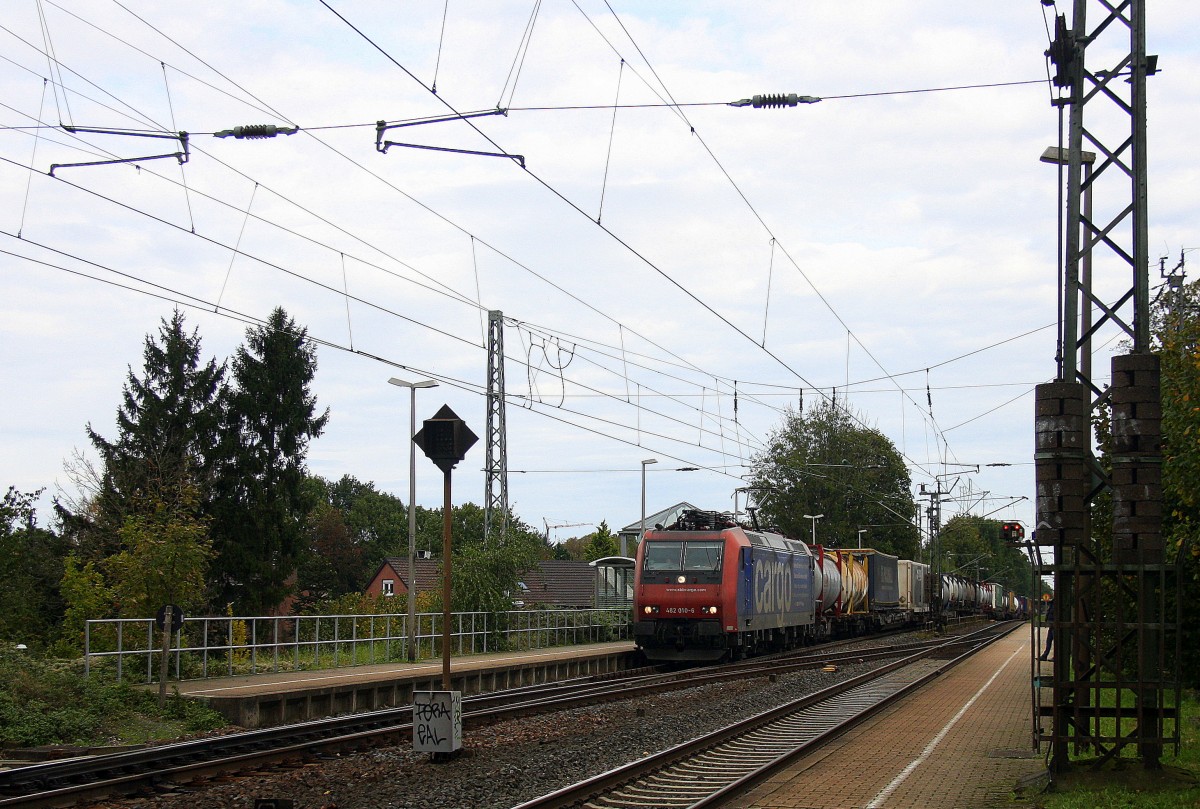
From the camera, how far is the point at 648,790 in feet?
37.1

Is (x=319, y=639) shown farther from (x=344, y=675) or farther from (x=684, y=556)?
(x=684, y=556)

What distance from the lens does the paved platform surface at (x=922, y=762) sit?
34.7 ft

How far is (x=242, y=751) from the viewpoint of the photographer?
13.5 metres

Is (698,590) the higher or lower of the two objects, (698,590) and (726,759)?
the higher

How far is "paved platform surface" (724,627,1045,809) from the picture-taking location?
1059 centimetres

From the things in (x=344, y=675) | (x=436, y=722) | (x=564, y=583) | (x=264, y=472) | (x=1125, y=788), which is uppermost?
(x=264, y=472)

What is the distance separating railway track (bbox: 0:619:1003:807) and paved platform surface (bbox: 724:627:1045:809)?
4573 millimetres

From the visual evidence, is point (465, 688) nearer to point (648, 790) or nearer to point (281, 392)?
point (648, 790)

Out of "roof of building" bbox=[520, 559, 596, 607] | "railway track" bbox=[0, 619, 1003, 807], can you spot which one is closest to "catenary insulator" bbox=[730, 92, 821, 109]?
"railway track" bbox=[0, 619, 1003, 807]

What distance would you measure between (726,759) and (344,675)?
33.3ft

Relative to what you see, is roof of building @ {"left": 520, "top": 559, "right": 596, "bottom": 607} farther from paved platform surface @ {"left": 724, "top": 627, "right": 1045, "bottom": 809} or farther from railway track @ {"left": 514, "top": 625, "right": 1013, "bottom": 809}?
paved platform surface @ {"left": 724, "top": 627, "right": 1045, "bottom": 809}

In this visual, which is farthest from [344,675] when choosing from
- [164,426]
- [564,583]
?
[564,583]

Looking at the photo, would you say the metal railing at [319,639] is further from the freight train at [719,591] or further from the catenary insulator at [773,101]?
the catenary insulator at [773,101]

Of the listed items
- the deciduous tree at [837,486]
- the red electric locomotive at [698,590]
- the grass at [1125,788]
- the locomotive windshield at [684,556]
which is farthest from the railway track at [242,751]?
the deciduous tree at [837,486]
